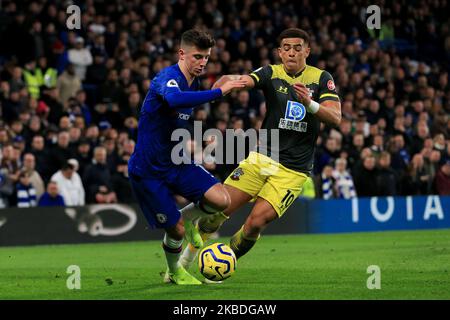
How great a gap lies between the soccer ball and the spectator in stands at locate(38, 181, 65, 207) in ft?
26.7

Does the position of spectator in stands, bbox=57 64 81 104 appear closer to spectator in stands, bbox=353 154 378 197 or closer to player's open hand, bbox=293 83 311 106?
spectator in stands, bbox=353 154 378 197

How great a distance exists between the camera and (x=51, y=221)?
17562 millimetres

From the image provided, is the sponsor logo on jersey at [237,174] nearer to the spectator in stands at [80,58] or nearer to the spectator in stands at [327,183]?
the spectator in stands at [327,183]

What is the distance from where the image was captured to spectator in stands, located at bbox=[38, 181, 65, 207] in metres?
17.5

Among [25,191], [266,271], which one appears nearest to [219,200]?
[266,271]

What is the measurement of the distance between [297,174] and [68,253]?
229 inches

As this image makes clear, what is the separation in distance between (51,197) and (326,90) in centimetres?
819

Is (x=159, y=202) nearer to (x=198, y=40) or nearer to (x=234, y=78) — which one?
(x=234, y=78)
